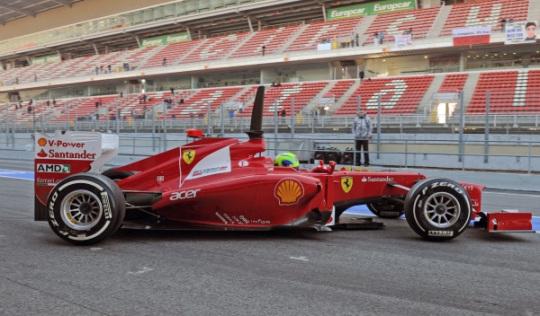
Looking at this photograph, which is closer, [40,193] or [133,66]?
[40,193]

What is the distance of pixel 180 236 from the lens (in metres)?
4.98

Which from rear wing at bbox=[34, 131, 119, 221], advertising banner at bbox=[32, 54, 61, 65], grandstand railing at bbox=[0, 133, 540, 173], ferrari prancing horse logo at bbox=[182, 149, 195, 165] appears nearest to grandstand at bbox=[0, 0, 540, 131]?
advertising banner at bbox=[32, 54, 61, 65]

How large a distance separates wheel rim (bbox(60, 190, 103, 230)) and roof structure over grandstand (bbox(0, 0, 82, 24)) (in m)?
54.5

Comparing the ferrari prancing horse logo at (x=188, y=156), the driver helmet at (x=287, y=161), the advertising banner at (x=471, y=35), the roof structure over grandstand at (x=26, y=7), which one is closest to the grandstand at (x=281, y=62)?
the advertising banner at (x=471, y=35)

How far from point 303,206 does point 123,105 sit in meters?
33.6

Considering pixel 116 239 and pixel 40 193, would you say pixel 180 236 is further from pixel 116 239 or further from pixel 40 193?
pixel 40 193

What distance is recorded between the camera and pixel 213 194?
185 inches

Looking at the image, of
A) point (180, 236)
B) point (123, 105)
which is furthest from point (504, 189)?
point (123, 105)

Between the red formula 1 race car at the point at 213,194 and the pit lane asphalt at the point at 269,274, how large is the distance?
0.66 ft

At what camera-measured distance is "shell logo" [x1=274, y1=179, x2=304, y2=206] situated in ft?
15.6

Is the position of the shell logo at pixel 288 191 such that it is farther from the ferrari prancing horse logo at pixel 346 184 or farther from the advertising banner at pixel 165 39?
the advertising banner at pixel 165 39

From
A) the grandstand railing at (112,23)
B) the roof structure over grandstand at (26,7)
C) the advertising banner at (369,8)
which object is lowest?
the advertising banner at (369,8)

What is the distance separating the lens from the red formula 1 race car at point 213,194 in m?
4.52

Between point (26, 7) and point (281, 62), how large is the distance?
123 ft
